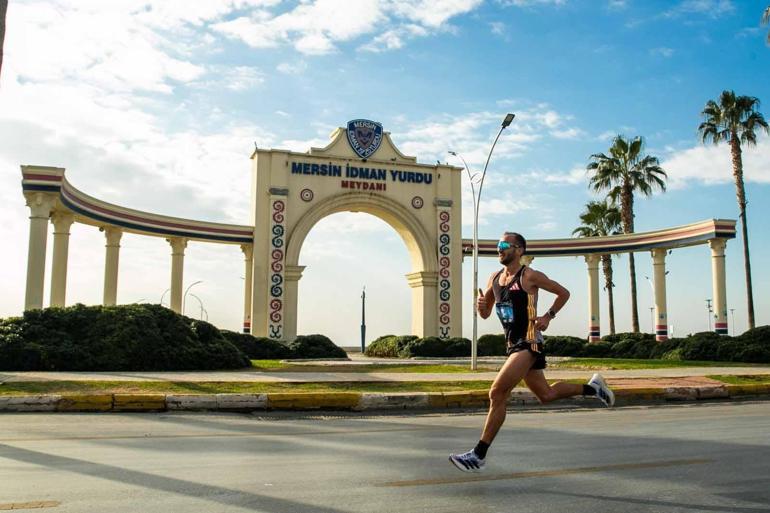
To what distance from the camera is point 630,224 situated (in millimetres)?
42406

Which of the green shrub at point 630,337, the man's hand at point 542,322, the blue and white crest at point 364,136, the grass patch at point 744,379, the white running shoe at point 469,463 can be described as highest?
→ the blue and white crest at point 364,136

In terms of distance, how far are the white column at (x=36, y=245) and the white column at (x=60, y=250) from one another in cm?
263

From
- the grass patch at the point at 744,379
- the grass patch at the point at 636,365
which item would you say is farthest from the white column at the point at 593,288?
the grass patch at the point at 744,379

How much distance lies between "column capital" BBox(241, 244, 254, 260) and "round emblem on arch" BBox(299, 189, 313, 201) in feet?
11.6

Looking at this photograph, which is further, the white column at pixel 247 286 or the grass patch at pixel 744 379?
the white column at pixel 247 286

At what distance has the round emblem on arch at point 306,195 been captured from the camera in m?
36.2

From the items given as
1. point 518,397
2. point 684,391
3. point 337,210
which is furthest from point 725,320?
point 518,397

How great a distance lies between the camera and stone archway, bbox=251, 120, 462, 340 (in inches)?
1391

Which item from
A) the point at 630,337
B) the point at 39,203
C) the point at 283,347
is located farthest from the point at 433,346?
the point at 39,203

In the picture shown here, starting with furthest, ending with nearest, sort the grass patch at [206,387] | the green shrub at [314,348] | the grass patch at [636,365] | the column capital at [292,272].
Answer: the column capital at [292,272], the green shrub at [314,348], the grass patch at [636,365], the grass patch at [206,387]

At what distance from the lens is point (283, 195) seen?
117ft

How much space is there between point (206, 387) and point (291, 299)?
2258 cm

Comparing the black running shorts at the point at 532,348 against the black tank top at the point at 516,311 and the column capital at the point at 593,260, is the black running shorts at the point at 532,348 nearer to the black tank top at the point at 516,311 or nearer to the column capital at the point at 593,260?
the black tank top at the point at 516,311

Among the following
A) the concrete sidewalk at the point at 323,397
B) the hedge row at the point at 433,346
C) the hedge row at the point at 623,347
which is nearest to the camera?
the concrete sidewalk at the point at 323,397
